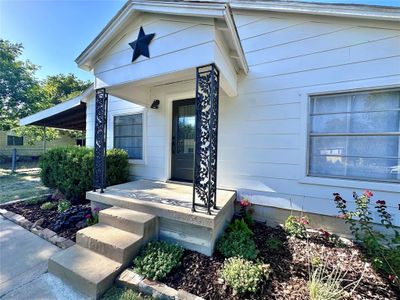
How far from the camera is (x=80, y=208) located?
13.2 feet

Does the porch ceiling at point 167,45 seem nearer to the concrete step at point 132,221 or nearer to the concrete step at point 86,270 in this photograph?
the concrete step at point 132,221

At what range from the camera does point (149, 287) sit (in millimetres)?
2150

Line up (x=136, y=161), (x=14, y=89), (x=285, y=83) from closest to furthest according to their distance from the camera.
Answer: (x=285, y=83) → (x=136, y=161) → (x=14, y=89)

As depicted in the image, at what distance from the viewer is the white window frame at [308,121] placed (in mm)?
2930

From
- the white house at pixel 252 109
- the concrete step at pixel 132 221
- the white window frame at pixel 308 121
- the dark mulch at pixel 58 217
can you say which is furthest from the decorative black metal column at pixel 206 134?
the dark mulch at pixel 58 217

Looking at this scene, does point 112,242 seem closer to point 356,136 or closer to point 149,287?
point 149,287

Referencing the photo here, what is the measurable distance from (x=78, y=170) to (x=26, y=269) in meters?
2.63

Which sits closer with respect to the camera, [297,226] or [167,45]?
[167,45]

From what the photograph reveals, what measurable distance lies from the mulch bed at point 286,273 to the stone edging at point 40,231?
6.35ft

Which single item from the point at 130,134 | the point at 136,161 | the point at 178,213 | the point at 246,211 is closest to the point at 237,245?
the point at 178,213

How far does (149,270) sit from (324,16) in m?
4.74

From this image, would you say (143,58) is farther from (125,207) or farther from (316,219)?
(316,219)

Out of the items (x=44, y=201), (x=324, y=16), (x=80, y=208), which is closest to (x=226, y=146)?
(x=324, y=16)

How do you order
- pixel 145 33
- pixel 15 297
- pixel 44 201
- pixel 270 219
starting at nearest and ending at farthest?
pixel 15 297 < pixel 145 33 < pixel 270 219 < pixel 44 201
